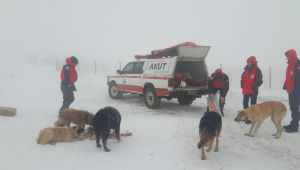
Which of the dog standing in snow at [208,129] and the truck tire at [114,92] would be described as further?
the truck tire at [114,92]

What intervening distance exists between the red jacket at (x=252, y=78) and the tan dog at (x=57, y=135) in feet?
16.7

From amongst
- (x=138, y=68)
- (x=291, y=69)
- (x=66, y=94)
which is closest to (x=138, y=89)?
(x=138, y=68)

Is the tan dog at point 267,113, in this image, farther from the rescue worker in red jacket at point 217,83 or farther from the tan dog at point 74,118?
the tan dog at point 74,118

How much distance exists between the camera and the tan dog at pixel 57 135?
21.5ft

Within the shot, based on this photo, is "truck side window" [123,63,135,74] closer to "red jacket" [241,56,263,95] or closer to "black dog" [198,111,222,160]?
"red jacket" [241,56,263,95]

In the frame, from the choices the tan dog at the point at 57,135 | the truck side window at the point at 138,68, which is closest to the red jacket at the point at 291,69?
the tan dog at the point at 57,135

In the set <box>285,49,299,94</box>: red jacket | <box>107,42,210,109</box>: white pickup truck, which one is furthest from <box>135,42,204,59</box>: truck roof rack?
<box>285,49,299,94</box>: red jacket

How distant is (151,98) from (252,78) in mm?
4069

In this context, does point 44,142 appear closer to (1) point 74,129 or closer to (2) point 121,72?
(1) point 74,129

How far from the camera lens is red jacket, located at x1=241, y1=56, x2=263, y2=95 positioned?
8.92 meters

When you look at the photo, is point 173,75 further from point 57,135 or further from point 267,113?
point 57,135

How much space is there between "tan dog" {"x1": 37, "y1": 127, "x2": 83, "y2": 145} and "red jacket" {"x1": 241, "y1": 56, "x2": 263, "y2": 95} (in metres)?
5.08

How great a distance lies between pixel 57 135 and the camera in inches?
265

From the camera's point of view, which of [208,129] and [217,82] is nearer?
[208,129]
